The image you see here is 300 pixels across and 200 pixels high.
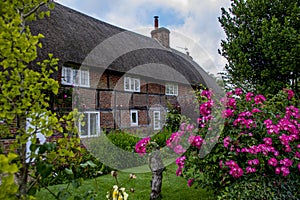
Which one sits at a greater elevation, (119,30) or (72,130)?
(119,30)

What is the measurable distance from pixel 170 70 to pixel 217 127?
14566mm

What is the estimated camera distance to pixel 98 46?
13.8 m

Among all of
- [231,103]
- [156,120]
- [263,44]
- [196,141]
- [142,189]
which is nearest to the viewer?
[196,141]

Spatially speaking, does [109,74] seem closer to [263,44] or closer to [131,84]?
[131,84]

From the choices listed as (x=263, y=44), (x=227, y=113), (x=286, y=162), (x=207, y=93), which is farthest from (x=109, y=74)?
(x=286, y=162)

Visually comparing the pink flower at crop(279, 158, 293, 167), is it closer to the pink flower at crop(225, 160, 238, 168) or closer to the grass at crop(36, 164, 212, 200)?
the pink flower at crop(225, 160, 238, 168)

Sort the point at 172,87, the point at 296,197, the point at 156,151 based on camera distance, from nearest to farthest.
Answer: the point at 296,197 < the point at 156,151 < the point at 172,87

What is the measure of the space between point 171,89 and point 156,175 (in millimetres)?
13964

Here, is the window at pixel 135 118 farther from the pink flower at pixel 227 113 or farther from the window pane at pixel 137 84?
the pink flower at pixel 227 113

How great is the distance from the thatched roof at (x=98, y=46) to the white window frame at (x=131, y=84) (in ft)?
1.80

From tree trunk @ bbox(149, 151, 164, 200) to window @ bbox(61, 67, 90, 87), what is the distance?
699cm

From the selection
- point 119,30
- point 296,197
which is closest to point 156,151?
point 296,197

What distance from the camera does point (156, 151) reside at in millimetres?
5426

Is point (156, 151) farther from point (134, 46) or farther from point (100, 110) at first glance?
point (134, 46)
